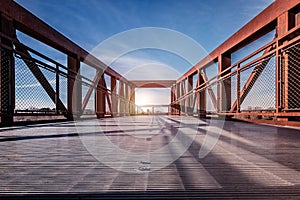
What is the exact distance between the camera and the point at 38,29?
4500 mm

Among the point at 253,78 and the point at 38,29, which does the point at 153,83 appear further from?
the point at 253,78

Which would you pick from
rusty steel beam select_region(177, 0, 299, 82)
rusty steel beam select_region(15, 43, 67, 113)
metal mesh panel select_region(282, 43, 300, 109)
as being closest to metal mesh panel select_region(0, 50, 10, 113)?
rusty steel beam select_region(15, 43, 67, 113)

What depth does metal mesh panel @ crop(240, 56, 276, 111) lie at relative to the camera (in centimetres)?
302

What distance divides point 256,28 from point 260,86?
1933mm

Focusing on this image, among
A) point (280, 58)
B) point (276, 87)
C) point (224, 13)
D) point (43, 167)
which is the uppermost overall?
point (224, 13)

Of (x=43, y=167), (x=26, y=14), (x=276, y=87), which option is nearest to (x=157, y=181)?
(x=43, y=167)

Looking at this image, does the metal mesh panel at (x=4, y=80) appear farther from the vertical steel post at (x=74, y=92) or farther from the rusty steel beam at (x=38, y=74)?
the vertical steel post at (x=74, y=92)

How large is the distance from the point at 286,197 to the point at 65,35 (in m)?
5.95

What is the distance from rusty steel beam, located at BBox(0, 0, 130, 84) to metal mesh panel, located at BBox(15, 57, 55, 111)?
3.37ft

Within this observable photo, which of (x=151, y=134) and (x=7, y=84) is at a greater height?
(x=7, y=84)

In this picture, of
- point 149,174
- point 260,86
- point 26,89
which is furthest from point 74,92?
point 149,174

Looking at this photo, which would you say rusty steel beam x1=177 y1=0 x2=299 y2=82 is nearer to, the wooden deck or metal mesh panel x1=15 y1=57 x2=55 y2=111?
the wooden deck

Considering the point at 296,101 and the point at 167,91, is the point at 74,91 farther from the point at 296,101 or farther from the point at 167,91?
the point at 167,91

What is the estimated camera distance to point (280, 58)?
9.32ft
